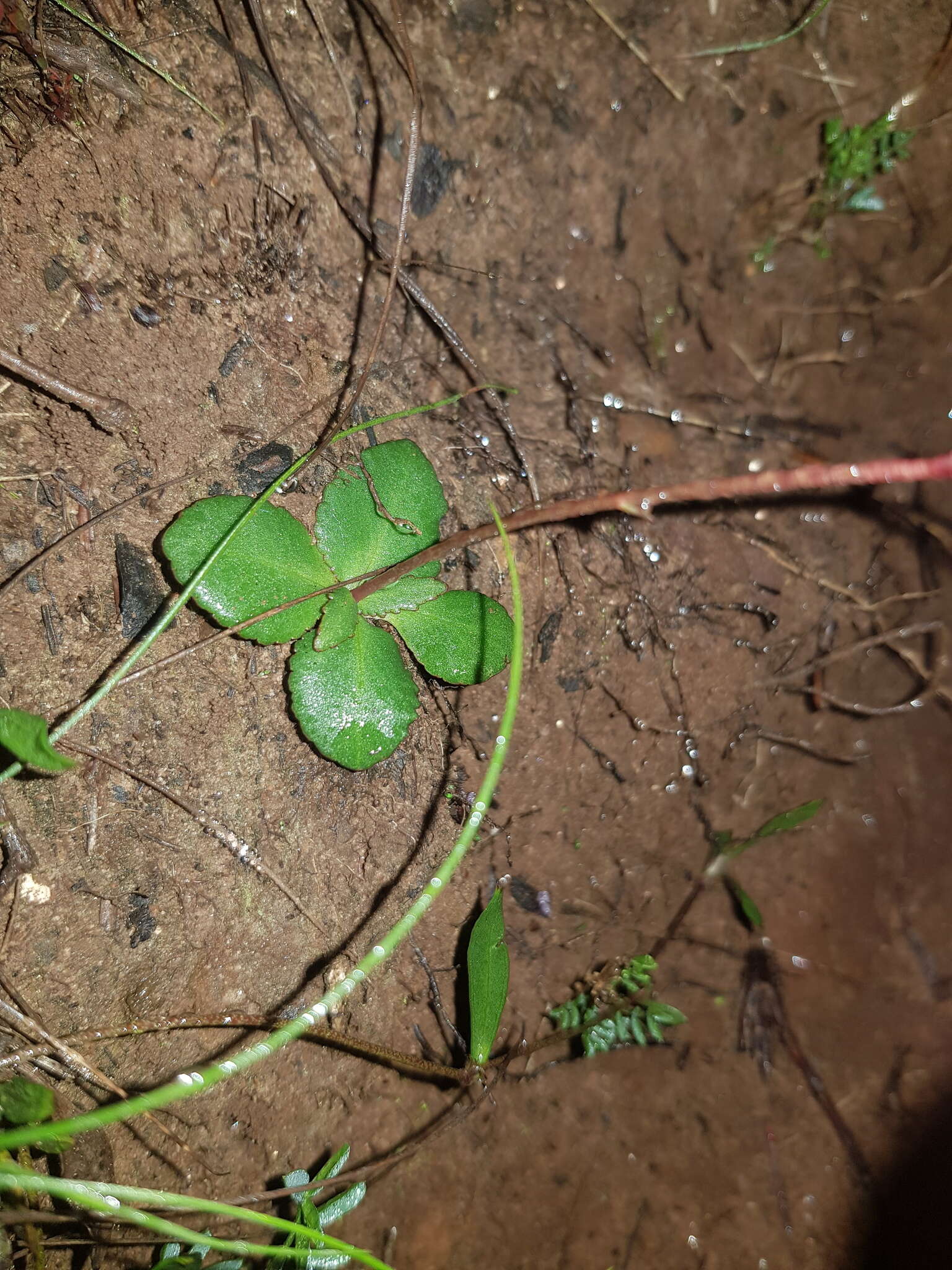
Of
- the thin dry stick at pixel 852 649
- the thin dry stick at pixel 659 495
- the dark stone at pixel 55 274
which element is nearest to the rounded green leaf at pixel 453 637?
the thin dry stick at pixel 659 495

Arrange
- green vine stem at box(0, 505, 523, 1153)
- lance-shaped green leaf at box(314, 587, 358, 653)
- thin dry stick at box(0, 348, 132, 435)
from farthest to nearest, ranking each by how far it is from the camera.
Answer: lance-shaped green leaf at box(314, 587, 358, 653) < thin dry stick at box(0, 348, 132, 435) < green vine stem at box(0, 505, 523, 1153)

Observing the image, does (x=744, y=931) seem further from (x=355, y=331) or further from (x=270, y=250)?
(x=270, y=250)

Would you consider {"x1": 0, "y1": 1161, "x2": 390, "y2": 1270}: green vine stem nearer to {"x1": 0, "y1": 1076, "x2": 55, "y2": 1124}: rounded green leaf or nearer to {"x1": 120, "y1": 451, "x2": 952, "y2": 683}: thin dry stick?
{"x1": 0, "y1": 1076, "x2": 55, "y2": 1124}: rounded green leaf

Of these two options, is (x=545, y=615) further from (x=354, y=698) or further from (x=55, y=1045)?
(x=55, y=1045)

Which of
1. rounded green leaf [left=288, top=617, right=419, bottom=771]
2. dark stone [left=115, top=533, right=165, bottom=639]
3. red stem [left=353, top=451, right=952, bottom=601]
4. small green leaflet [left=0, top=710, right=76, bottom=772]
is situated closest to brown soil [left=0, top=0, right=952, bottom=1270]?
dark stone [left=115, top=533, right=165, bottom=639]

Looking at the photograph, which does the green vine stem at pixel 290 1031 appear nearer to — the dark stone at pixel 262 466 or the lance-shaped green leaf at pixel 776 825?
the dark stone at pixel 262 466

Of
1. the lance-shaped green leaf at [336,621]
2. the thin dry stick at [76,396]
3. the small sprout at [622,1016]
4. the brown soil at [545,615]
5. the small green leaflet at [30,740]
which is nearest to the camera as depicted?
the small green leaflet at [30,740]

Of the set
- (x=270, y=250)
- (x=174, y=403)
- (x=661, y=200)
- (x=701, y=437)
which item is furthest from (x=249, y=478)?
(x=661, y=200)
